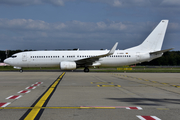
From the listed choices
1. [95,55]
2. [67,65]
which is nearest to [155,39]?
[95,55]

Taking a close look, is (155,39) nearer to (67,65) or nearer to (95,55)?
(95,55)

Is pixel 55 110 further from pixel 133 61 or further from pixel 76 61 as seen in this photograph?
pixel 133 61

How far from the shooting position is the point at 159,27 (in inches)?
1447

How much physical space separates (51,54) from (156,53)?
713 inches

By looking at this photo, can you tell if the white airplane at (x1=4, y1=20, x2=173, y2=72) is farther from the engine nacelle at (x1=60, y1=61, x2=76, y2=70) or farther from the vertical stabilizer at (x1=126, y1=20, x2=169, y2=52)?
the engine nacelle at (x1=60, y1=61, x2=76, y2=70)

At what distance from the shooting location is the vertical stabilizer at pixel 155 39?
36750mm

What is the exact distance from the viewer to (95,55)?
36531mm

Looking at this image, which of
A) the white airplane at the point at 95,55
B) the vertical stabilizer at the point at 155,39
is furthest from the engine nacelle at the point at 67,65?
the vertical stabilizer at the point at 155,39

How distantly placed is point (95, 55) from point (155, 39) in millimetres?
11061

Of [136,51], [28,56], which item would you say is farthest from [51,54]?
[136,51]

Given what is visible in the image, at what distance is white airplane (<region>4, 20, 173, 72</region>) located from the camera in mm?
35250

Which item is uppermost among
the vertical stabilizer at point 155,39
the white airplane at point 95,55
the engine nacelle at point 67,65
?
the vertical stabilizer at point 155,39

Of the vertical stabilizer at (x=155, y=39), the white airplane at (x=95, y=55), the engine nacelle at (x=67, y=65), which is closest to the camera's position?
the engine nacelle at (x=67, y=65)

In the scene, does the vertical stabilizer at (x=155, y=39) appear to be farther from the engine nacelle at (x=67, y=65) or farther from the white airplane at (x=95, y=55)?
the engine nacelle at (x=67, y=65)
